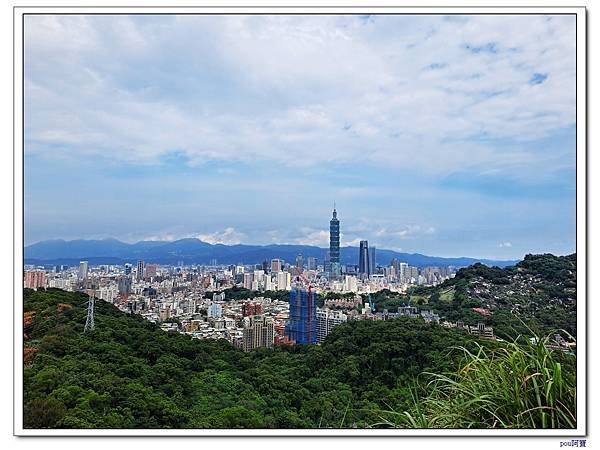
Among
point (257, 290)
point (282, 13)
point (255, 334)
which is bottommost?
point (255, 334)

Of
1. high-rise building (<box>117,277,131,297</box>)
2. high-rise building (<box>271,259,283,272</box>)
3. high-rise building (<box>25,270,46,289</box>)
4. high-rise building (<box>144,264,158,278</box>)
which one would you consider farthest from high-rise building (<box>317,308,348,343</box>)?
high-rise building (<box>25,270,46,289</box>)

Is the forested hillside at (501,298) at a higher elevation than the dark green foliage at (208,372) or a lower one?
higher

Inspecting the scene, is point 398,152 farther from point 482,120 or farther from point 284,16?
point 284,16

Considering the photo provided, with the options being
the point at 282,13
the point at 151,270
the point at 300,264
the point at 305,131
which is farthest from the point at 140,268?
the point at 282,13

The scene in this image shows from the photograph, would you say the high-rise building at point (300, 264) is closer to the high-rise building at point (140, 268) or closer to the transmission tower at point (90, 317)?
the high-rise building at point (140, 268)

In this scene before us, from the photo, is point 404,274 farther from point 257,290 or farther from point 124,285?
point 124,285

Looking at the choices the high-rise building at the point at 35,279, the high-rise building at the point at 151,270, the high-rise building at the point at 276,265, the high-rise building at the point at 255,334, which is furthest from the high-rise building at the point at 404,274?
the high-rise building at the point at 35,279
